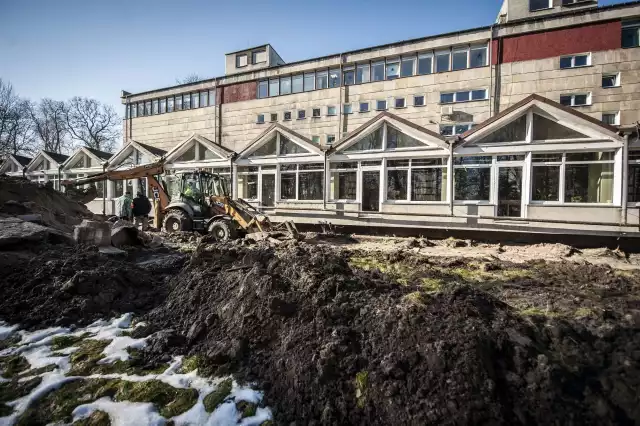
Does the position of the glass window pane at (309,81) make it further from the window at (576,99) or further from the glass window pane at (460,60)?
the window at (576,99)

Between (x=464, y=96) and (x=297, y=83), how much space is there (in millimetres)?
12929

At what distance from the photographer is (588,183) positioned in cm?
1173

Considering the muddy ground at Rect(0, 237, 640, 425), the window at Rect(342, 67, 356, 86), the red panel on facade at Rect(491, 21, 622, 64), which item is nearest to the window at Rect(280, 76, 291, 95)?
the window at Rect(342, 67, 356, 86)

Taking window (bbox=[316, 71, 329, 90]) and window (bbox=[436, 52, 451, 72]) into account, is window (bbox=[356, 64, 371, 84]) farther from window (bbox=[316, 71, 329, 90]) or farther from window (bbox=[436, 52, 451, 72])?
window (bbox=[436, 52, 451, 72])

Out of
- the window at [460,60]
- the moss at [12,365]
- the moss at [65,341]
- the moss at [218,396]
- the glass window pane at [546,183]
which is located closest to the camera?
the moss at [218,396]

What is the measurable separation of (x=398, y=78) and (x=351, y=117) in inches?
167

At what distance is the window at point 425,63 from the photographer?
871 inches

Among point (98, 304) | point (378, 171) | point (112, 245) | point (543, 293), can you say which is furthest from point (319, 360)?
point (378, 171)

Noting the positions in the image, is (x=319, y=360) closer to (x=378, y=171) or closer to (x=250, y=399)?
(x=250, y=399)

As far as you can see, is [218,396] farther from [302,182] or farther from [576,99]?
[576,99]

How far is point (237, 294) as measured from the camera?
405cm

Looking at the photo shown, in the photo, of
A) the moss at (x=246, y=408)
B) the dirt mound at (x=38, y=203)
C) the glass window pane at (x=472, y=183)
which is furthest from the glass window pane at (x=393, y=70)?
the moss at (x=246, y=408)

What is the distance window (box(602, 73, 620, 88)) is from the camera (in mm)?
18047

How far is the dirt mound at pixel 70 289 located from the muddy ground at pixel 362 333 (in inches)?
0.8
